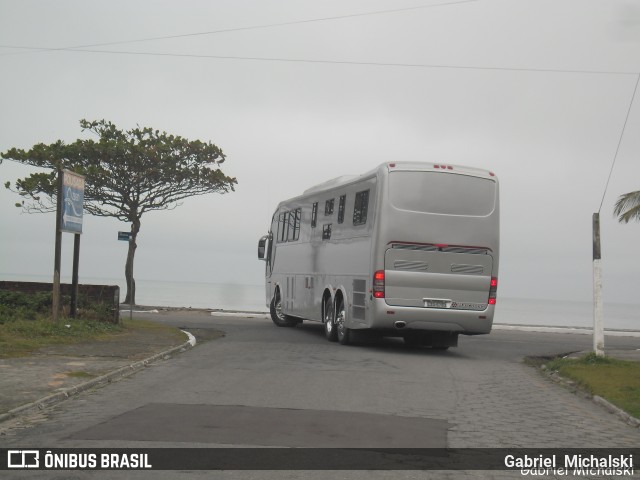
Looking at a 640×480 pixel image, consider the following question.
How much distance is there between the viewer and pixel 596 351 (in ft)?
60.8

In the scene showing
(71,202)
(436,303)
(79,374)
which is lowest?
(79,374)

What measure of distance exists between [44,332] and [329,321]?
7.10m

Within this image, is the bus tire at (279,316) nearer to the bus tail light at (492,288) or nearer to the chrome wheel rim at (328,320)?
the chrome wheel rim at (328,320)

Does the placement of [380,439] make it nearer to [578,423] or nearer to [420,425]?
[420,425]

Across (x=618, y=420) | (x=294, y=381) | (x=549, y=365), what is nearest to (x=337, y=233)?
(x=549, y=365)

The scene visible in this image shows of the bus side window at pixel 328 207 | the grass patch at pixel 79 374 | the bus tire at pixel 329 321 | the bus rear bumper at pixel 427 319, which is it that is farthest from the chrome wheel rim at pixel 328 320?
the grass patch at pixel 79 374

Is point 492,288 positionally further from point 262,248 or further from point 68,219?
point 262,248

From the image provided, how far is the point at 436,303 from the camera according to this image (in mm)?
19641

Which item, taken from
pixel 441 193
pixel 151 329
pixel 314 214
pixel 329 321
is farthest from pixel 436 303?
pixel 151 329

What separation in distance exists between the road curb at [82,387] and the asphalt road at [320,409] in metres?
0.19

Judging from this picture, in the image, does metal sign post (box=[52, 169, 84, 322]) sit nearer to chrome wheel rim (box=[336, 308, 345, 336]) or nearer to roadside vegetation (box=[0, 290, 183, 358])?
roadside vegetation (box=[0, 290, 183, 358])

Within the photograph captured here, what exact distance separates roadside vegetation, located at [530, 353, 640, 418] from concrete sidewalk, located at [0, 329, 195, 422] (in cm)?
726

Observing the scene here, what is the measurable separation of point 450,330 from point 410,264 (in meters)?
1.71

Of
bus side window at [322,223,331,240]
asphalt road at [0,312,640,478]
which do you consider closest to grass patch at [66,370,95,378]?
asphalt road at [0,312,640,478]
